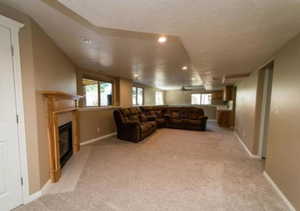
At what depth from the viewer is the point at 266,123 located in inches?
119

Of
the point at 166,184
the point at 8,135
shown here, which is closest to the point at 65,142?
the point at 8,135

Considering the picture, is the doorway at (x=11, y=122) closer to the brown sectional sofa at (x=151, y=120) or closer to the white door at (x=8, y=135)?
the white door at (x=8, y=135)

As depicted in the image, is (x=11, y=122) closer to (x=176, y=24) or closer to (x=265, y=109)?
(x=176, y=24)

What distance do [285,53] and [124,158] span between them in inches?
133

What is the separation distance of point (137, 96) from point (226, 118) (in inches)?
192

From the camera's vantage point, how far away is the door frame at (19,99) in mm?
1517

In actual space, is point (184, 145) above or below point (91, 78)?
below

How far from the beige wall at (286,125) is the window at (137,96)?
19.6 ft

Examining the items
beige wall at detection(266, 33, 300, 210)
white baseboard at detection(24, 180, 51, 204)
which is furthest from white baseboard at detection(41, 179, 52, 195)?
beige wall at detection(266, 33, 300, 210)

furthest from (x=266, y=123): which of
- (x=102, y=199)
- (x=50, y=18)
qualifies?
(x=50, y=18)

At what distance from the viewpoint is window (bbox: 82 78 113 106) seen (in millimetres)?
4617

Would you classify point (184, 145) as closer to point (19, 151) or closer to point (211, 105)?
point (19, 151)

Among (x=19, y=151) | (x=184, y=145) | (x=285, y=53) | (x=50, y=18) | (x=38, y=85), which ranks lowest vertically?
(x=184, y=145)

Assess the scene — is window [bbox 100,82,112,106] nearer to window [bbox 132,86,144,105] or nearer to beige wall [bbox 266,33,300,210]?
window [bbox 132,86,144,105]
